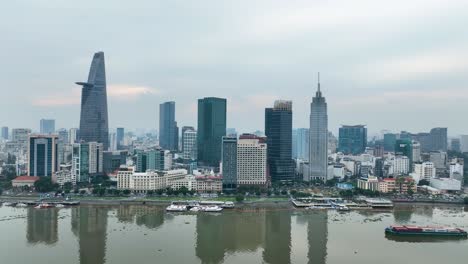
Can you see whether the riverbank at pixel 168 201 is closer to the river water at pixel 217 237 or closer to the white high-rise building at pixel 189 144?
the river water at pixel 217 237

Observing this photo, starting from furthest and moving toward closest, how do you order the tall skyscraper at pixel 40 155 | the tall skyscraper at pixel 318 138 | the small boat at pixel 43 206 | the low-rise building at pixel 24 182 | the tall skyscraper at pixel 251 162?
the tall skyscraper at pixel 318 138 → the tall skyscraper at pixel 40 155 → the tall skyscraper at pixel 251 162 → the low-rise building at pixel 24 182 → the small boat at pixel 43 206

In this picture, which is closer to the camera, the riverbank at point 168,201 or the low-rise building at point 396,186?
the riverbank at point 168,201

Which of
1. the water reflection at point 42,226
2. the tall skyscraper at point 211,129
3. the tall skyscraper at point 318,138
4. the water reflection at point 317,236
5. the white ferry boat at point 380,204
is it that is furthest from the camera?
the tall skyscraper at point 211,129

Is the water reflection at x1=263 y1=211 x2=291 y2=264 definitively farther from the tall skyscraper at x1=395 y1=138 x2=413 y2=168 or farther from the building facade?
the building facade

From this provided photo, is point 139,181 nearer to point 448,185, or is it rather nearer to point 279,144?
point 279,144

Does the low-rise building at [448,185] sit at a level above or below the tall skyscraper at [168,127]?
below

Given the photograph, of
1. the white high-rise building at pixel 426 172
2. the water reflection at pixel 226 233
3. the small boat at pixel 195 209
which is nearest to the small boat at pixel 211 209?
the small boat at pixel 195 209
